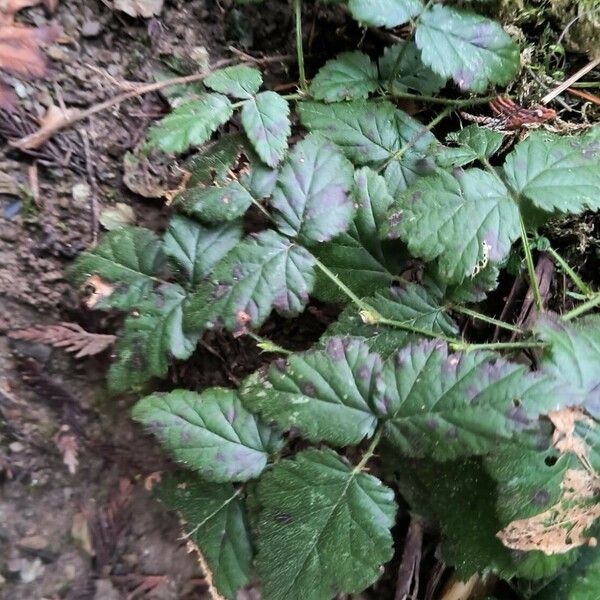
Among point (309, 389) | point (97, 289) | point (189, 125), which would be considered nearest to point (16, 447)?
point (97, 289)

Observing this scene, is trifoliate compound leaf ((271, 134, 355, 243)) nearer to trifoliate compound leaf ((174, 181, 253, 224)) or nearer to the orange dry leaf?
trifoliate compound leaf ((174, 181, 253, 224))

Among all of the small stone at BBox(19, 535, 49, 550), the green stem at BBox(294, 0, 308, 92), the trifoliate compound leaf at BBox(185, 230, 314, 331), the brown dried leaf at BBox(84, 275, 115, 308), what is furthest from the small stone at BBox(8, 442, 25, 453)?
the green stem at BBox(294, 0, 308, 92)

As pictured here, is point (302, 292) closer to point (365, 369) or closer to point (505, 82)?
point (365, 369)

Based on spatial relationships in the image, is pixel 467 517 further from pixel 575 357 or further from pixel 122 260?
pixel 122 260

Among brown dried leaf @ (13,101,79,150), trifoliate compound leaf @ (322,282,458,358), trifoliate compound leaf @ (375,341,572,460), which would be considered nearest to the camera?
trifoliate compound leaf @ (375,341,572,460)

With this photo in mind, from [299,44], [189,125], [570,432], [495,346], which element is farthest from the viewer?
[299,44]
